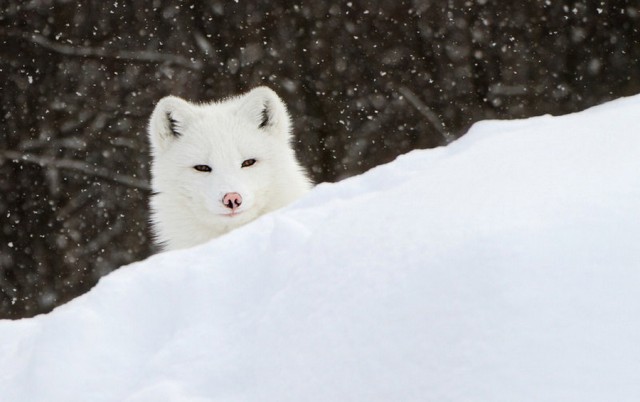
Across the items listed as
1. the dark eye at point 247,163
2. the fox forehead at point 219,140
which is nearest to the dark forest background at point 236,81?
the fox forehead at point 219,140

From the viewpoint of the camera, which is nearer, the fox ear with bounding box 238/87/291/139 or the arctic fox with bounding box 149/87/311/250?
the arctic fox with bounding box 149/87/311/250

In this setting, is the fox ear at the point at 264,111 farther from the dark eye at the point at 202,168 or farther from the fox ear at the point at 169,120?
the dark eye at the point at 202,168

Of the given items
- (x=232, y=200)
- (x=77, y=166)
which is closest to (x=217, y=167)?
(x=232, y=200)

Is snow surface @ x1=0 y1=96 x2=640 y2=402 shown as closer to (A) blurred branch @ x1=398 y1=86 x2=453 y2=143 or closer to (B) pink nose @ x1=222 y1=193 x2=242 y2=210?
(B) pink nose @ x1=222 y1=193 x2=242 y2=210

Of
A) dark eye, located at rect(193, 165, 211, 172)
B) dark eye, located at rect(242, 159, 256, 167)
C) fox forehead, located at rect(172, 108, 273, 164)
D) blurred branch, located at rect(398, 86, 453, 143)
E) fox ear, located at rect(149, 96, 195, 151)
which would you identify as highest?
fox ear, located at rect(149, 96, 195, 151)

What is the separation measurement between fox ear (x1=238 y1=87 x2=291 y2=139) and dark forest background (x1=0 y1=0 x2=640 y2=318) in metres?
6.61

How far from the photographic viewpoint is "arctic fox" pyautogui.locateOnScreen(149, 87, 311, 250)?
5227 mm

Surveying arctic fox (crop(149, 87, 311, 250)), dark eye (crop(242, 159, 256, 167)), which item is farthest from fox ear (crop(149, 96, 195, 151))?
dark eye (crop(242, 159, 256, 167))

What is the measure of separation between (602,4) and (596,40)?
22.2 inches

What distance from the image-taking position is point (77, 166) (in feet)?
41.2

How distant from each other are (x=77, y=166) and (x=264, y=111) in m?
7.44

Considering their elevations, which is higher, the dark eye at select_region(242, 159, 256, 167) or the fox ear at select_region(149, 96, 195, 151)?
the fox ear at select_region(149, 96, 195, 151)

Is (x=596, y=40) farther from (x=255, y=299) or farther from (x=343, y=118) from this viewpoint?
(x=255, y=299)

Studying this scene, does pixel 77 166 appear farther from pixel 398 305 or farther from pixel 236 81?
pixel 398 305
